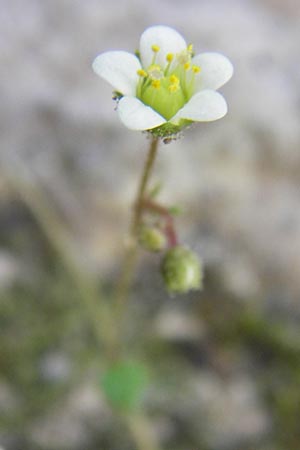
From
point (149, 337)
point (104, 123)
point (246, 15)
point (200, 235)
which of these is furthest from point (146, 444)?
point (246, 15)

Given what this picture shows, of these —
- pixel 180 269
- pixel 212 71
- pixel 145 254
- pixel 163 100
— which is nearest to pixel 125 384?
pixel 180 269

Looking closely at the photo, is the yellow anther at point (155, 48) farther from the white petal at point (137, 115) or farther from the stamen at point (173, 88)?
the white petal at point (137, 115)

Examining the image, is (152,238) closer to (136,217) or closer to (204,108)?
(136,217)

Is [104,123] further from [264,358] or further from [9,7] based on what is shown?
[264,358]

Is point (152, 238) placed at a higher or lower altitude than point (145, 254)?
lower

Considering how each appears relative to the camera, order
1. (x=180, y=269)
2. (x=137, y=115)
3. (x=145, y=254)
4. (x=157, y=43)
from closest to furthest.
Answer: (x=137, y=115), (x=157, y=43), (x=180, y=269), (x=145, y=254)

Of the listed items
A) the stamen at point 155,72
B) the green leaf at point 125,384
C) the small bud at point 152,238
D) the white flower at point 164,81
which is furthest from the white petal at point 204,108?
the green leaf at point 125,384

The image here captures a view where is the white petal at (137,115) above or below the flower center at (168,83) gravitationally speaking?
below
